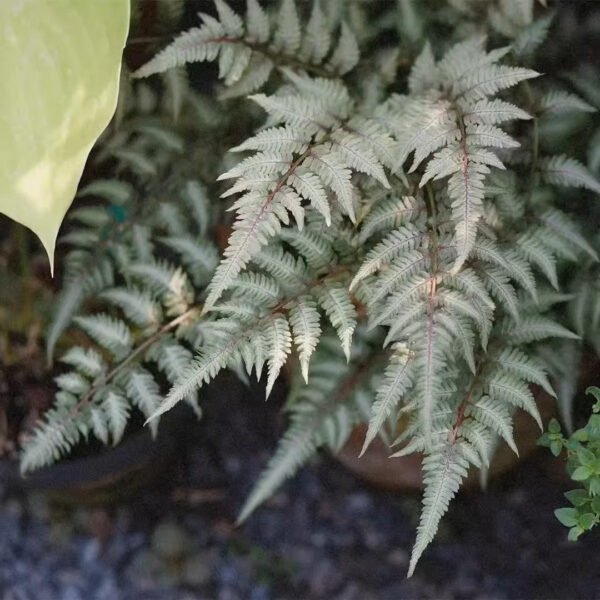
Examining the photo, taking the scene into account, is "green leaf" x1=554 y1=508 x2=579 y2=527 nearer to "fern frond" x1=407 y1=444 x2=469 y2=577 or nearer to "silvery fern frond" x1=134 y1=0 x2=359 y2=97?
"fern frond" x1=407 y1=444 x2=469 y2=577

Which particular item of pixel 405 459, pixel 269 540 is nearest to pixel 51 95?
pixel 405 459

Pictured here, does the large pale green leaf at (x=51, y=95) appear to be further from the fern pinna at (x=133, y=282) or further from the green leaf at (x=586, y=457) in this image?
the green leaf at (x=586, y=457)

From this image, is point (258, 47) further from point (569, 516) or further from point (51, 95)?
point (569, 516)

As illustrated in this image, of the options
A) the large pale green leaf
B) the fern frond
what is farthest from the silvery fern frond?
the fern frond

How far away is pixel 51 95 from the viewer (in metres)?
0.82

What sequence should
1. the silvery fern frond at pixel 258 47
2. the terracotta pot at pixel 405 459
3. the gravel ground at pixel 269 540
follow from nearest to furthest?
the silvery fern frond at pixel 258 47 < the terracotta pot at pixel 405 459 < the gravel ground at pixel 269 540

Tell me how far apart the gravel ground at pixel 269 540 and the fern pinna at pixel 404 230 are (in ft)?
1.50

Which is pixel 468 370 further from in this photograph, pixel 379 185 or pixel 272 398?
pixel 272 398

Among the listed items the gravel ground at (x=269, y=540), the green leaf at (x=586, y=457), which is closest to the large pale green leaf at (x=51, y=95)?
the green leaf at (x=586, y=457)

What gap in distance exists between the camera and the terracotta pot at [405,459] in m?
1.22

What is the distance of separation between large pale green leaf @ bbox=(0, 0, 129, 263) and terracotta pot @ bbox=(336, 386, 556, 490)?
66 cm

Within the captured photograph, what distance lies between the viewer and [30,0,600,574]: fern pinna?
831mm

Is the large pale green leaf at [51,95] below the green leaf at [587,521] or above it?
above

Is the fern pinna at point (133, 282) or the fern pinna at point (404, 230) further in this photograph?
the fern pinna at point (133, 282)
